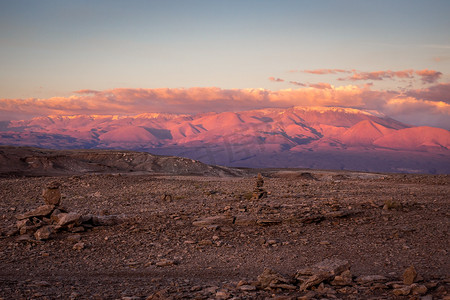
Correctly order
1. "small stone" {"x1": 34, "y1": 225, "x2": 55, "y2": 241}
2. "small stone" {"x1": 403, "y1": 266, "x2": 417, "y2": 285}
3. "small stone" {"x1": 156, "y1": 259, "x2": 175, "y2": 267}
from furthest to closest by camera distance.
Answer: "small stone" {"x1": 34, "y1": 225, "x2": 55, "y2": 241} < "small stone" {"x1": 156, "y1": 259, "x2": 175, "y2": 267} < "small stone" {"x1": 403, "y1": 266, "x2": 417, "y2": 285}

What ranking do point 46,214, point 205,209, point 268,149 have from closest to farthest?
point 46,214 → point 205,209 → point 268,149

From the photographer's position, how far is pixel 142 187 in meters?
23.9

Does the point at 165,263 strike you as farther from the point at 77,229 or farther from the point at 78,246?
the point at 77,229

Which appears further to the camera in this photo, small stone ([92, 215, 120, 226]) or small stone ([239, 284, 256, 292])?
small stone ([92, 215, 120, 226])

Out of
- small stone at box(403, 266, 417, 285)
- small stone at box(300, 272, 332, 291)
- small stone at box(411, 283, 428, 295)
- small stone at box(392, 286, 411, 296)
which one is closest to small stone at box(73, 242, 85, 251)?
small stone at box(300, 272, 332, 291)

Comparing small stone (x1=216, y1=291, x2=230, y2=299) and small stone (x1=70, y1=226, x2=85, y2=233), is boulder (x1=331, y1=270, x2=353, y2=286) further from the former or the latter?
small stone (x1=70, y1=226, x2=85, y2=233)

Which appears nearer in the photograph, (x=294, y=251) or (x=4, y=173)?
(x=294, y=251)

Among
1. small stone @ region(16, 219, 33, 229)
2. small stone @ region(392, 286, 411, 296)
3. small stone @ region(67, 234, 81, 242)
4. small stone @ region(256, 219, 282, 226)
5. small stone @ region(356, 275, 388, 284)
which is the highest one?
small stone @ region(392, 286, 411, 296)

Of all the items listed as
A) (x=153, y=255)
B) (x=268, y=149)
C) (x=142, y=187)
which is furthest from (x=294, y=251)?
(x=268, y=149)

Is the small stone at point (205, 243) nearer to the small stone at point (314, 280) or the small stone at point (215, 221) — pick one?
the small stone at point (215, 221)

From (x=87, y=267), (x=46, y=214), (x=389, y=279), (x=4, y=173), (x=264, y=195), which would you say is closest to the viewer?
(x=389, y=279)

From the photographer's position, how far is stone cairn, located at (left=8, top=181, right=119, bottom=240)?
10641 mm

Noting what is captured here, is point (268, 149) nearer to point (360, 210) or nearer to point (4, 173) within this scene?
point (4, 173)

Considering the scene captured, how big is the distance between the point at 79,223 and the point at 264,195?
26.0 ft
